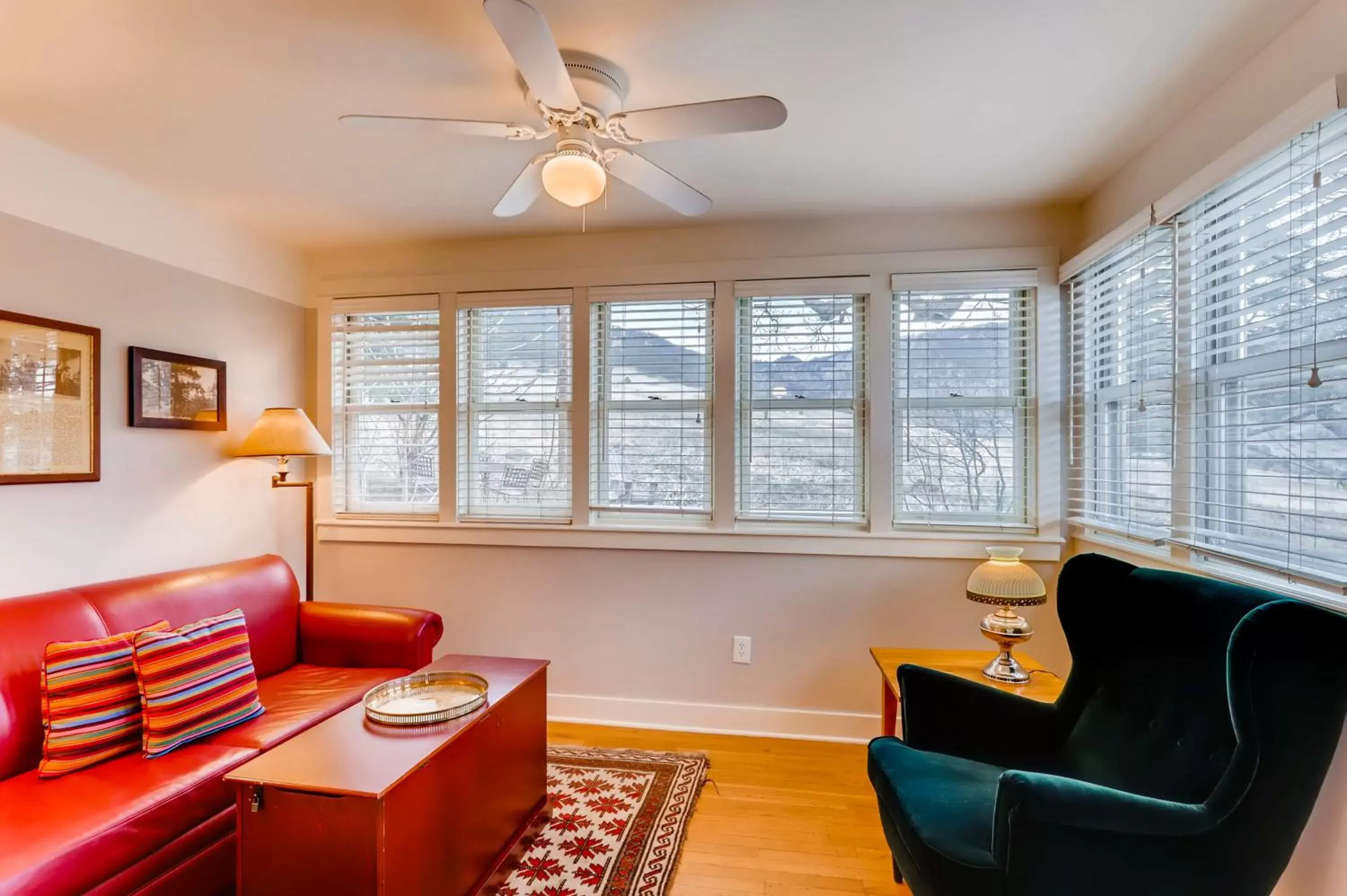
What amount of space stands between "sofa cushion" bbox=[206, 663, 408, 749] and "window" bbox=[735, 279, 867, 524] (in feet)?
5.84

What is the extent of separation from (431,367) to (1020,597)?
2.93m

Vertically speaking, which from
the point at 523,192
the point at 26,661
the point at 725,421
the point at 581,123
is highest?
the point at 581,123

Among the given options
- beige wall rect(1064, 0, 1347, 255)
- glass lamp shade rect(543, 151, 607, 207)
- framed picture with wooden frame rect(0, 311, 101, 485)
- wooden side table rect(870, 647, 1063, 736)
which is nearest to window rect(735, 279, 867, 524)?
wooden side table rect(870, 647, 1063, 736)

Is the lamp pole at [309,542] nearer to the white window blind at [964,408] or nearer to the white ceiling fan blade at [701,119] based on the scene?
the white ceiling fan blade at [701,119]

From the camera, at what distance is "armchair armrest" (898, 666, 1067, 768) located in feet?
5.98

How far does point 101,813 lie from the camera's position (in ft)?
5.04

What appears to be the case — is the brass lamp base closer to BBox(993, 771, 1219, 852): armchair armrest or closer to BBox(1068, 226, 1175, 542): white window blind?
BBox(1068, 226, 1175, 542): white window blind

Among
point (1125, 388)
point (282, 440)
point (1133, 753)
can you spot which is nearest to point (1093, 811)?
point (1133, 753)

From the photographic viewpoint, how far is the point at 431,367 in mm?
3309

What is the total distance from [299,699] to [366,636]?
1.34ft

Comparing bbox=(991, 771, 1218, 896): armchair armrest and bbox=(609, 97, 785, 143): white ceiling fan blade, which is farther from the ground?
bbox=(609, 97, 785, 143): white ceiling fan blade

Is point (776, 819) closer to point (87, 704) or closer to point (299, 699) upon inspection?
point (299, 699)

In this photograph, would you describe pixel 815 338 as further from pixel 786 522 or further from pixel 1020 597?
pixel 1020 597

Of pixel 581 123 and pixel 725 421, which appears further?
pixel 725 421
